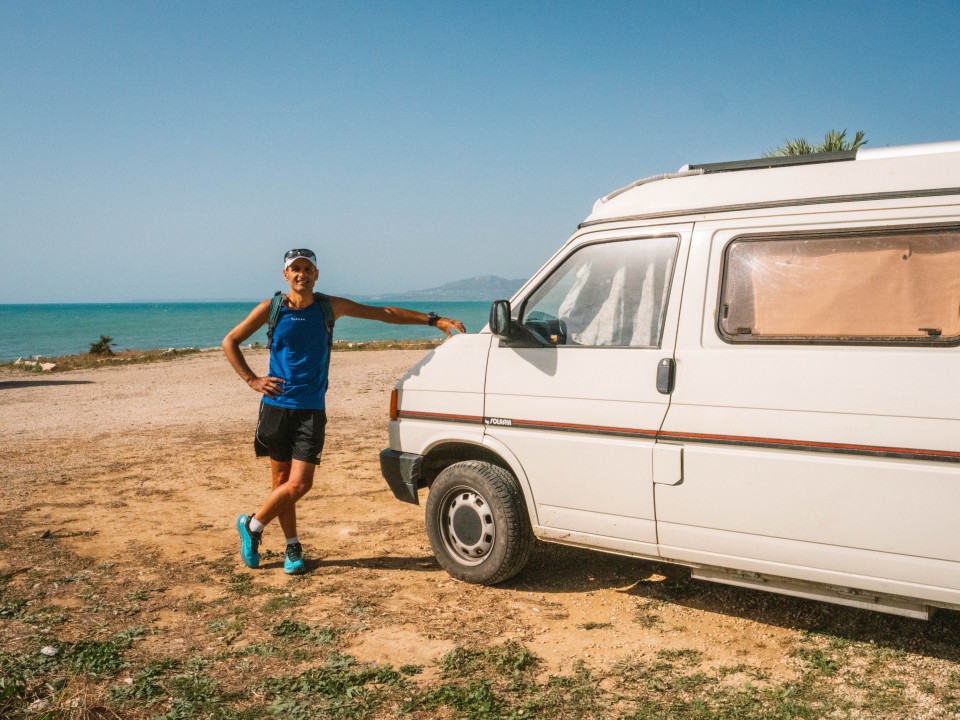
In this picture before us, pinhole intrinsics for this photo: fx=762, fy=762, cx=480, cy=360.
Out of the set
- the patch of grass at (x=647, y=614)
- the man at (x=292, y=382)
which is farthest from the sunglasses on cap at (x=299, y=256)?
the patch of grass at (x=647, y=614)

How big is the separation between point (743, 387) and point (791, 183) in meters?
1.08

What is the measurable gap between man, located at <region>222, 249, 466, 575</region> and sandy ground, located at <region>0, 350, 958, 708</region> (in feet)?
1.88

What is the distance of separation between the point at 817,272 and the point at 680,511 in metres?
1.41

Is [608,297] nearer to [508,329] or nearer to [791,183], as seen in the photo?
[508,329]

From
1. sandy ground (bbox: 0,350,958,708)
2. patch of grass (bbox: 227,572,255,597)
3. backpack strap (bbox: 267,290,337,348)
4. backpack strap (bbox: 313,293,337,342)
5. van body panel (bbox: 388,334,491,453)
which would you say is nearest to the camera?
sandy ground (bbox: 0,350,958,708)

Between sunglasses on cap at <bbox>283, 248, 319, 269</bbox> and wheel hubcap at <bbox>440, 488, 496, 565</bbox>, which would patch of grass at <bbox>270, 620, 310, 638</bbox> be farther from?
sunglasses on cap at <bbox>283, 248, 319, 269</bbox>

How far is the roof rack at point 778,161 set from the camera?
3.96 metres

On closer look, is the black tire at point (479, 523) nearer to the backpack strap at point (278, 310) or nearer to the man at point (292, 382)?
the man at point (292, 382)

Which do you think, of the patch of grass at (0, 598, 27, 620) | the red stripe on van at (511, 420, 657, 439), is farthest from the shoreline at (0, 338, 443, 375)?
the red stripe on van at (511, 420, 657, 439)

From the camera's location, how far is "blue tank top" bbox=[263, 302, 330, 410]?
5.14m

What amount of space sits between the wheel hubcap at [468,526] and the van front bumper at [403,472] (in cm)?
30

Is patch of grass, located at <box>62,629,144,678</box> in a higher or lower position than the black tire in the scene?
lower

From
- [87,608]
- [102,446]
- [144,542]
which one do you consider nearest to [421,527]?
[144,542]

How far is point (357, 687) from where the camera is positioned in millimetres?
3686
